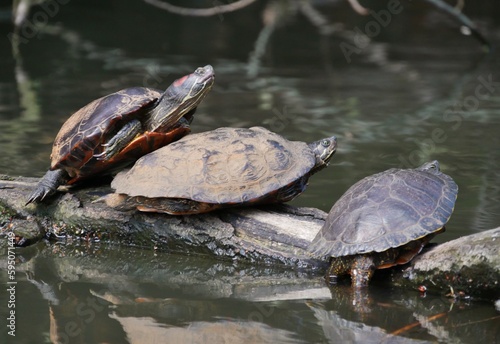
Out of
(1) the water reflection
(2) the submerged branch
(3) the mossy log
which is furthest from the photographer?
(2) the submerged branch

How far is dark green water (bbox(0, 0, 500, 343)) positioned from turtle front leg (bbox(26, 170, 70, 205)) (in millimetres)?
346

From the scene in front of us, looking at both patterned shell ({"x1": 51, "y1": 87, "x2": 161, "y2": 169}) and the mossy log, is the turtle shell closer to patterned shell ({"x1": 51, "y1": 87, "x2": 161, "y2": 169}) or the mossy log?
patterned shell ({"x1": 51, "y1": 87, "x2": 161, "y2": 169})

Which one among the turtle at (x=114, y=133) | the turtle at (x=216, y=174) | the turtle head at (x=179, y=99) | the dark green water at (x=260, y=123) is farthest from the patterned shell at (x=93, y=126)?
the dark green water at (x=260, y=123)

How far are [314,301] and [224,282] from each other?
25.3 inches

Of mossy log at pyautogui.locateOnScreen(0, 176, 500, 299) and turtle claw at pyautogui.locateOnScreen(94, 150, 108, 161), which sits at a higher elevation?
turtle claw at pyautogui.locateOnScreen(94, 150, 108, 161)

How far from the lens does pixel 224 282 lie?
4.98 m

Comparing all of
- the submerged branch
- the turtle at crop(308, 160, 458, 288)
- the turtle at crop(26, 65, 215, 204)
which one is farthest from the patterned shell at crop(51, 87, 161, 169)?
the submerged branch

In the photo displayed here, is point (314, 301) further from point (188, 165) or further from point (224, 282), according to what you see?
point (188, 165)

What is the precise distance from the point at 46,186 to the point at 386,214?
239 cm

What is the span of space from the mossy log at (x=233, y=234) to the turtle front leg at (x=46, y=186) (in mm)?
141

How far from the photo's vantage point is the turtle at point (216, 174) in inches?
199

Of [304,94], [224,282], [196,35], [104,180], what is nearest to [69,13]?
[196,35]

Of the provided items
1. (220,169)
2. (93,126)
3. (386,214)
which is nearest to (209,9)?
(93,126)

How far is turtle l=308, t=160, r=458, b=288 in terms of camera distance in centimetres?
450
